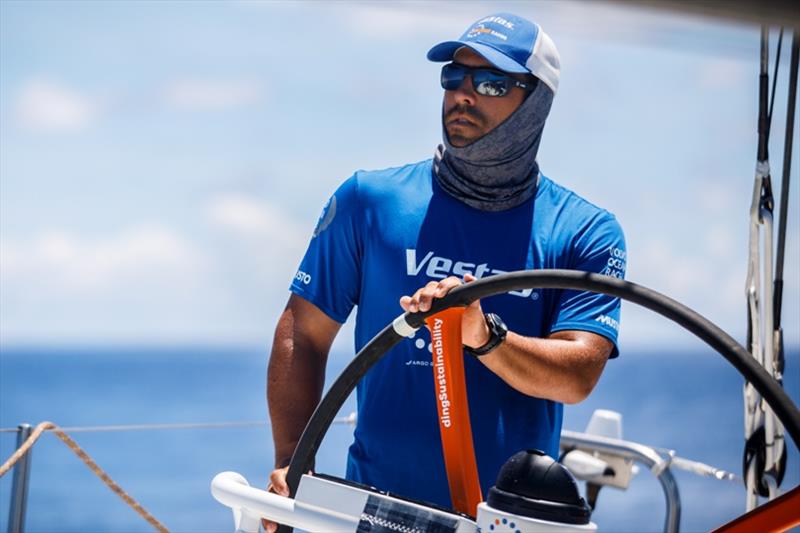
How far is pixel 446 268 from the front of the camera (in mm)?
2119

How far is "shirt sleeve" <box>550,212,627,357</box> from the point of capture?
2.08 meters

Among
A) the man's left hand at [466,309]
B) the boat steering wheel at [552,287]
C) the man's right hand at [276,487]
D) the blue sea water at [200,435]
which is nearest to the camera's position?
the boat steering wheel at [552,287]

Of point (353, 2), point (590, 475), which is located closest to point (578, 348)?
point (353, 2)

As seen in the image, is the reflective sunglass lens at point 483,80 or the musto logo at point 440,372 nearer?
the musto logo at point 440,372

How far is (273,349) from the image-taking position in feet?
7.36

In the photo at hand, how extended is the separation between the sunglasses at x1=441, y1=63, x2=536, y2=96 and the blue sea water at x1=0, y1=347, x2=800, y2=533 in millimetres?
1658

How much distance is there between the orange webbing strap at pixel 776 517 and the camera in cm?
133

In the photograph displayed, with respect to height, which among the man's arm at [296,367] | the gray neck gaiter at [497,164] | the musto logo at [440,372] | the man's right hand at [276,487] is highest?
the gray neck gaiter at [497,164]

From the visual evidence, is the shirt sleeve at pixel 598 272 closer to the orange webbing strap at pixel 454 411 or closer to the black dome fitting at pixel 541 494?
the orange webbing strap at pixel 454 411

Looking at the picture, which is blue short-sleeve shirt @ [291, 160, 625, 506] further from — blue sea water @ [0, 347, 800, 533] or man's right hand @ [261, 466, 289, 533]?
blue sea water @ [0, 347, 800, 533]

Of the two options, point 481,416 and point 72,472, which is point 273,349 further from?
point 72,472

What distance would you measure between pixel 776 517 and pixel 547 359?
0.66 metres

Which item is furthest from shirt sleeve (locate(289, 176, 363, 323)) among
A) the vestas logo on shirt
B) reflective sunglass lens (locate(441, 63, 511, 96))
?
reflective sunglass lens (locate(441, 63, 511, 96))

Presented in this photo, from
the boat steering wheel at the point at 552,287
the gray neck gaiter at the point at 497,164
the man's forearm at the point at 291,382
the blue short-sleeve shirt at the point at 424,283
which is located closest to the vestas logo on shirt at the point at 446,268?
the blue short-sleeve shirt at the point at 424,283
